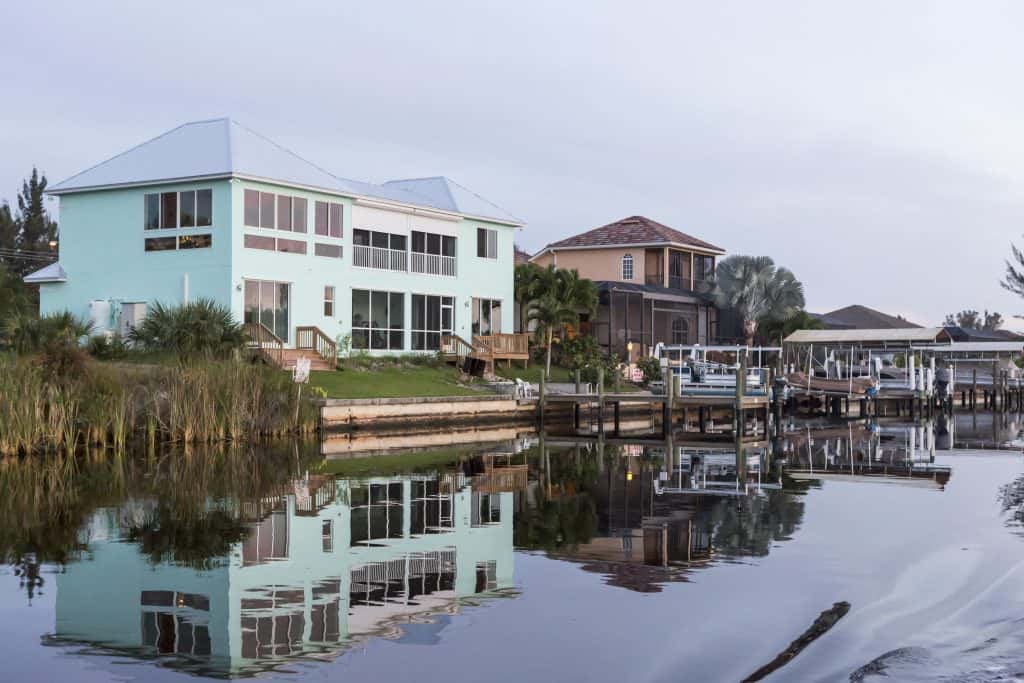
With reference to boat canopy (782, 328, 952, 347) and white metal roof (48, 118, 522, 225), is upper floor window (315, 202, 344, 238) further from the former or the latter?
boat canopy (782, 328, 952, 347)

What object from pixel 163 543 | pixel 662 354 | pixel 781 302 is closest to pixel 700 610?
pixel 163 543

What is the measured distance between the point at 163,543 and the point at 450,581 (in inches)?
187

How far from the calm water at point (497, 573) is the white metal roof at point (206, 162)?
1732cm

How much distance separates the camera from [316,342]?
4162cm

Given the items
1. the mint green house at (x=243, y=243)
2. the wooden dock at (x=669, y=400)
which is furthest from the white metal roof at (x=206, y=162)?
the wooden dock at (x=669, y=400)

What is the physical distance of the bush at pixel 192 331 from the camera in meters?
35.9

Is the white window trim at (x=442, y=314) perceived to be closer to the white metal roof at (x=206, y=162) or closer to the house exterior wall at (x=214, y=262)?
the house exterior wall at (x=214, y=262)

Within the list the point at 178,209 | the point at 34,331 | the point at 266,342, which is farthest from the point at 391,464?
the point at 178,209

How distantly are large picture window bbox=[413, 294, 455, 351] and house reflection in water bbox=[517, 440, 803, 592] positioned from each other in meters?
17.4

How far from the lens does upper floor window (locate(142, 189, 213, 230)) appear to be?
41.1 meters

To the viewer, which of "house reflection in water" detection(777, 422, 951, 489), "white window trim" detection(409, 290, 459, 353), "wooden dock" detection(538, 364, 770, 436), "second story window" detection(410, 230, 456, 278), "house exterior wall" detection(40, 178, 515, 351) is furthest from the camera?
"second story window" detection(410, 230, 456, 278)

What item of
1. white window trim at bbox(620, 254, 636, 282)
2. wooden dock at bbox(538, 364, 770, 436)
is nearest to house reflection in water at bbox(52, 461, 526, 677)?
wooden dock at bbox(538, 364, 770, 436)

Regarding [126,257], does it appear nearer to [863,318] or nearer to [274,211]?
[274,211]

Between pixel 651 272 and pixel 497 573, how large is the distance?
5626cm
